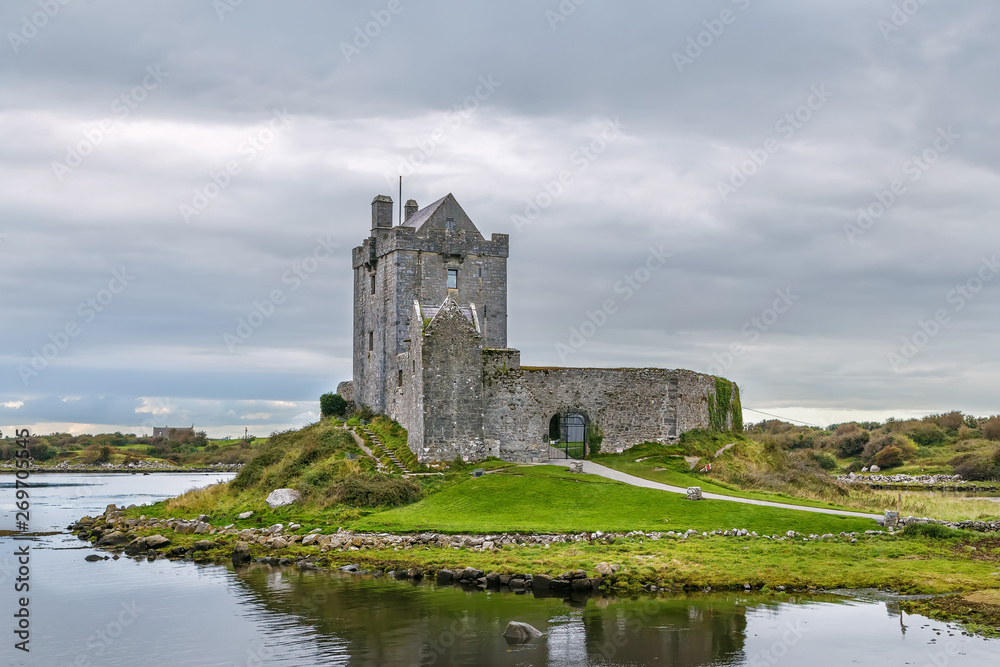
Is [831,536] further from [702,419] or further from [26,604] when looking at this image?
[26,604]

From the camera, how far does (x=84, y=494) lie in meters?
67.9

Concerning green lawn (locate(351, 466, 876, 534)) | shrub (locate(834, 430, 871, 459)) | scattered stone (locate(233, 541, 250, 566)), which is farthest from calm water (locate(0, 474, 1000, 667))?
shrub (locate(834, 430, 871, 459))

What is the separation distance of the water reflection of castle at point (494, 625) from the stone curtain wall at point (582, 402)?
16.0m

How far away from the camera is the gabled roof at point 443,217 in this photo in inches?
1905

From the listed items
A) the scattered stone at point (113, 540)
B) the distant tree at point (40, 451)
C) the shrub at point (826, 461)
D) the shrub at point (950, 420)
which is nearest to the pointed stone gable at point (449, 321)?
the scattered stone at point (113, 540)

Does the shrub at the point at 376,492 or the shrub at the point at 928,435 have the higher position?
the shrub at the point at 928,435

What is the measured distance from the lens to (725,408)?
48.9 meters

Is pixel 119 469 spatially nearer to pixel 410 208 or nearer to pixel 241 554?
pixel 410 208

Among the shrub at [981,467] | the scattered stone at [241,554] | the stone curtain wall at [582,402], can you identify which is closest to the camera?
the scattered stone at [241,554]

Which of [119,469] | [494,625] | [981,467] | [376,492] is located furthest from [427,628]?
[119,469]

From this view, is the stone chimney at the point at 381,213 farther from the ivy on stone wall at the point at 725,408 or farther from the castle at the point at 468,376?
the ivy on stone wall at the point at 725,408

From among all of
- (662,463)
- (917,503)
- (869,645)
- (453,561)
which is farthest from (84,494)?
(869,645)

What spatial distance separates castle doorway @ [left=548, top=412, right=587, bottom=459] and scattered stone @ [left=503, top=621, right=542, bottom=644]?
23.4 m

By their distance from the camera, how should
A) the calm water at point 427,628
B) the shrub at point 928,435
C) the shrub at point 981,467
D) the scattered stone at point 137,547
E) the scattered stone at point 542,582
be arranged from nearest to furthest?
the calm water at point 427,628 < the scattered stone at point 542,582 < the scattered stone at point 137,547 < the shrub at point 981,467 < the shrub at point 928,435
